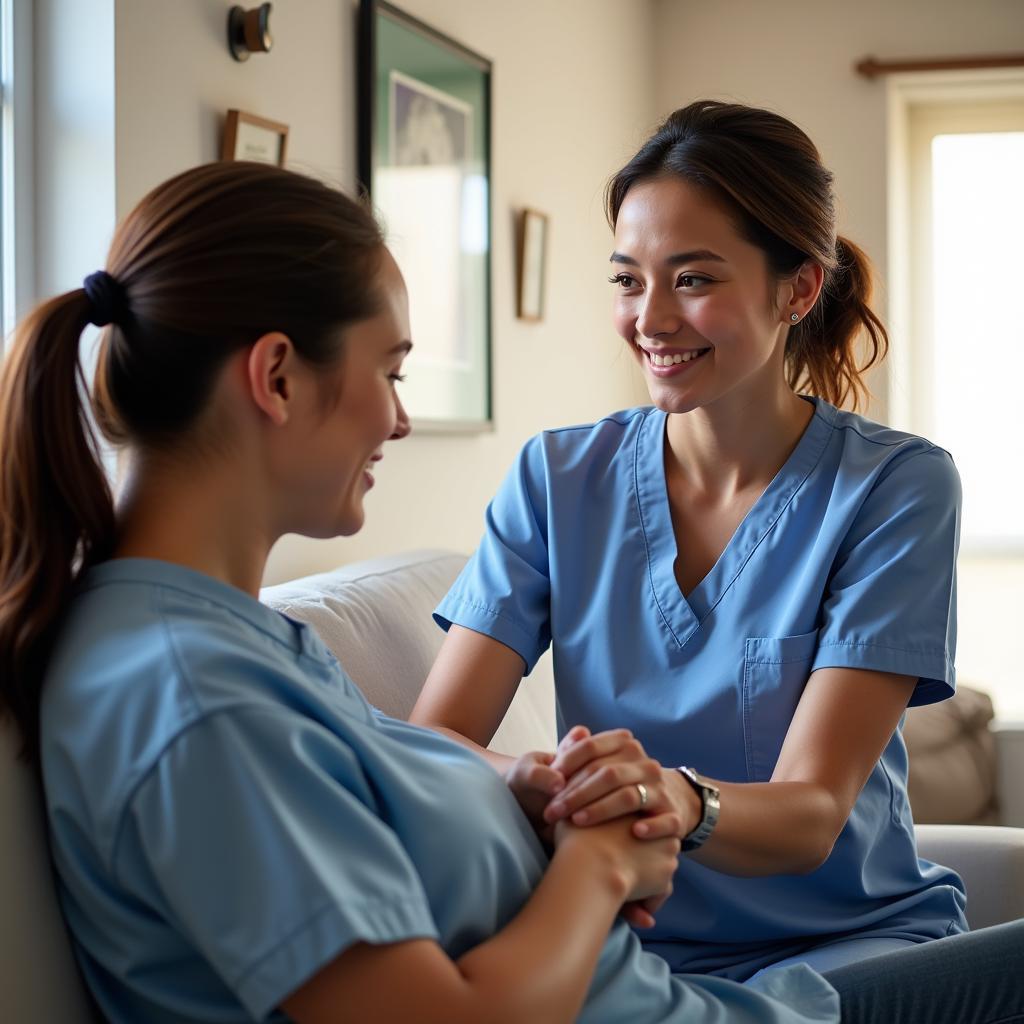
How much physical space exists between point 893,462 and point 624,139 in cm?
294

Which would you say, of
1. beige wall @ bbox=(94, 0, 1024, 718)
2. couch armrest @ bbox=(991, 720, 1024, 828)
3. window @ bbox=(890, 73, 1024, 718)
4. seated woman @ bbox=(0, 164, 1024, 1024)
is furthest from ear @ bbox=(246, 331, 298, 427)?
window @ bbox=(890, 73, 1024, 718)

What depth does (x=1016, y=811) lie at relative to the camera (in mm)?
2828

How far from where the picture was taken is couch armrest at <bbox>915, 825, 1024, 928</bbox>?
5.80 ft

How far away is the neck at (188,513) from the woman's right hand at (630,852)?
327 mm

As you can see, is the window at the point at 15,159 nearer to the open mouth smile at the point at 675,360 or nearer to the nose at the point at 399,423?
the open mouth smile at the point at 675,360

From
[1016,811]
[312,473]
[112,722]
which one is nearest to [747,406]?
[312,473]

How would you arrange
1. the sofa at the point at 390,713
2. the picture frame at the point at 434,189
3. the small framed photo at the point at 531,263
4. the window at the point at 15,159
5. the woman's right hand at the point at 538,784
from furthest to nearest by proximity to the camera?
the small framed photo at the point at 531,263 < the picture frame at the point at 434,189 < the window at the point at 15,159 < the woman's right hand at the point at 538,784 < the sofa at the point at 390,713

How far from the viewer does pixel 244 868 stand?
75 cm

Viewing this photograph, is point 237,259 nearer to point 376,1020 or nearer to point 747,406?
point 376,1020

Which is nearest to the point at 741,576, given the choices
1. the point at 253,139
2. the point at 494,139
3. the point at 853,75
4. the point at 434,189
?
the point at 253,139

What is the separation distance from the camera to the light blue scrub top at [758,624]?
1432 millimetres

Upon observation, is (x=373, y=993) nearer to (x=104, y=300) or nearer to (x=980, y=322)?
(x=104, y=300)

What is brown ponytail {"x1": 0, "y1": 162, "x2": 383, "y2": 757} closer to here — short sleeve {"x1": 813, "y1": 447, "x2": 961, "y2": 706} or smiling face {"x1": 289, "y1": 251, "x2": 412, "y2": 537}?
smiling face {"x1": 289, "y1": 251, "x2": 412, "y2": 537}

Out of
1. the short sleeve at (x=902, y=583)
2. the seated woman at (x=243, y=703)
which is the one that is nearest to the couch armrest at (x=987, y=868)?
the short sleeve at (x=902, y=583)
